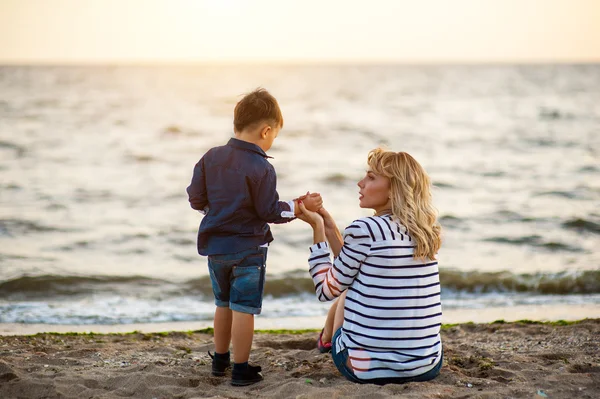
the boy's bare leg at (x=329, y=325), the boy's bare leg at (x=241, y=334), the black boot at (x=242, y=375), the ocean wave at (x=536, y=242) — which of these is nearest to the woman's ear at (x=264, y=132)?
the boy's bare leg at (x=241, y=334)

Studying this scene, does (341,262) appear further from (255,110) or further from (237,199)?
(255,110)

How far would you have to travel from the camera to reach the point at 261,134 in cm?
389

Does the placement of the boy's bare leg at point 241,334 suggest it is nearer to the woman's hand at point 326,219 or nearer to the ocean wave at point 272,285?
the woman's hand at point 326,219

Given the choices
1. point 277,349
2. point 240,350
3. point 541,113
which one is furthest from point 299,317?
point 541,113

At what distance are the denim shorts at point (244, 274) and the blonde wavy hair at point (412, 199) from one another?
84 centimetres

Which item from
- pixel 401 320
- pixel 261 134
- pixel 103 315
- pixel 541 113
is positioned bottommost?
pixel 103 315

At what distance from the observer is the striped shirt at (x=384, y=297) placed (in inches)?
136

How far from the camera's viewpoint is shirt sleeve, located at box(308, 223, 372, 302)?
3.46 meters

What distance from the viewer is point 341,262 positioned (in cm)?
352

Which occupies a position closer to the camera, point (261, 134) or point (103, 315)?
point (261, 134)

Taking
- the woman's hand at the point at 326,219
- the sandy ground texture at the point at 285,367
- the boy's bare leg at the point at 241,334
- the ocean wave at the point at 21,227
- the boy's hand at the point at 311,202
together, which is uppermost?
the boy's hand at the point at 311,202

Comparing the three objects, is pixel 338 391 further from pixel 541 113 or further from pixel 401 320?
pixel 541 113

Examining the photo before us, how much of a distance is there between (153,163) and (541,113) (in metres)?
20.5

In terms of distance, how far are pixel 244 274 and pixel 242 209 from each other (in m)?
0.37
